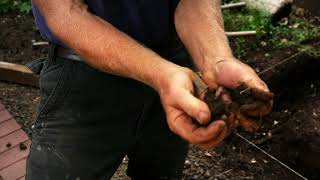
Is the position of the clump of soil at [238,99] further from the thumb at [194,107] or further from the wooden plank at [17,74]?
the wooden plank at [17,74]

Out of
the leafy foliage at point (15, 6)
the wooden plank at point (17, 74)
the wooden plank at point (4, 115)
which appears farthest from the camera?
the leafy foliage at point (15, 6)

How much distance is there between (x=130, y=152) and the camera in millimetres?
2445

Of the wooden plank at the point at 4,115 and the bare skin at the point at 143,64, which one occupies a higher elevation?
the bare skin at the point at 143,64

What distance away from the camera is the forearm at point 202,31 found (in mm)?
1916

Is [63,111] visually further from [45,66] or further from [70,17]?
[70,17]

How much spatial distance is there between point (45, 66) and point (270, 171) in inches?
73.5

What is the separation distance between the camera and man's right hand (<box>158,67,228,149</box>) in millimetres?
1517

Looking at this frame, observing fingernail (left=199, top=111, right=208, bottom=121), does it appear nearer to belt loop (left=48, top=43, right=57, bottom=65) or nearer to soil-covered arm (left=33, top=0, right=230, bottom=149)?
soil-covered arm (left=33, top=0, right=230, bottom=149)

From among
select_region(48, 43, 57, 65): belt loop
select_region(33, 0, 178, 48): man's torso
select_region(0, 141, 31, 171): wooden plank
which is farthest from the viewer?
select_region(0, 141, 31, 171): wooden plank

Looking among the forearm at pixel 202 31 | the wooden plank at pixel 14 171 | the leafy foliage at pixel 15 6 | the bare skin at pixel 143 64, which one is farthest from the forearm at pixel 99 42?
the leafy foliage at pixel 15 6

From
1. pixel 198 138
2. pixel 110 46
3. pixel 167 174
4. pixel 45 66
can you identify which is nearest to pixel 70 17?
pixel 110 46

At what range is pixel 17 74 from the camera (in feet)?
13.7

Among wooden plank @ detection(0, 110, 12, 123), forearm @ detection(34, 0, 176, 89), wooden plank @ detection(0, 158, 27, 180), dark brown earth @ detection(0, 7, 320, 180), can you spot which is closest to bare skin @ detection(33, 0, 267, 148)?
forearm @ detection(34, 0, 176, 89)

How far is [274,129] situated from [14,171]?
1.92 meters
